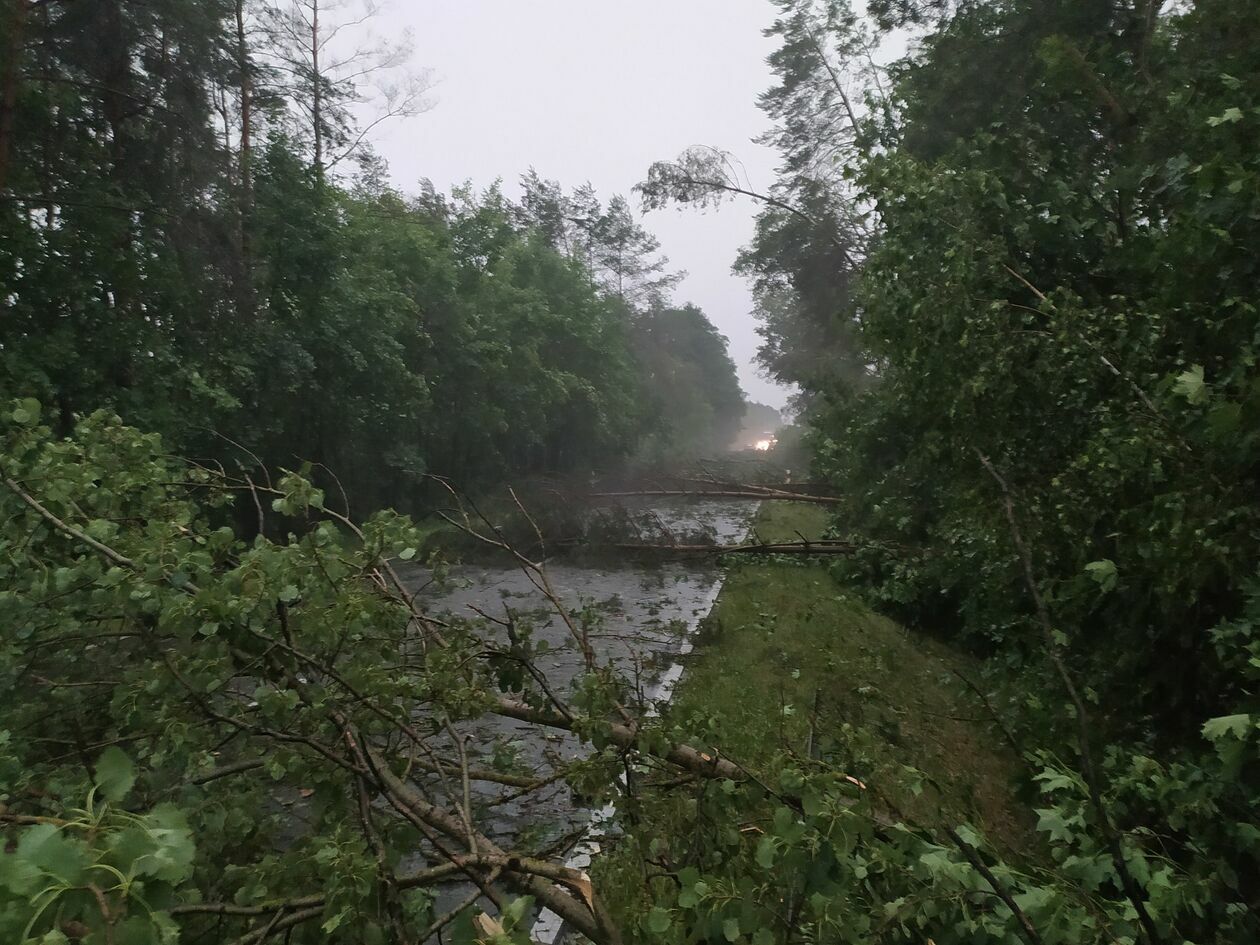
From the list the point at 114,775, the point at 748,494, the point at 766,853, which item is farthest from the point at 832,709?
the point at 748,494

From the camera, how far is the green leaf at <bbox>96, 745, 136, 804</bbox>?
3.41ft

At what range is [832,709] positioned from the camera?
213 inches

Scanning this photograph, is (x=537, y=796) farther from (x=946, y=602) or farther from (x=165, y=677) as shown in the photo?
(x=946, y=602)

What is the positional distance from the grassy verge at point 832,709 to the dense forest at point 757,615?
0.28ft

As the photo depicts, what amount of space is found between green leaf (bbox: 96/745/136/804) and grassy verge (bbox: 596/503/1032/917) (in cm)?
164

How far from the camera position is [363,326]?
45.7 ft

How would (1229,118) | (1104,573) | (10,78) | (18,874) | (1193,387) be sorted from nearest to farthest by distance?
(18,874) < (1193,387) < (1229,118) < (1104,573) < (10,78)

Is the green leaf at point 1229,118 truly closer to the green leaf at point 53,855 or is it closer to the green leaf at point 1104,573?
the green leaf at point 1104,573

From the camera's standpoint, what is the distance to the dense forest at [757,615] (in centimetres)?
194

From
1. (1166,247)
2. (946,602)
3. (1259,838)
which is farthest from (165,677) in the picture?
(946,602)

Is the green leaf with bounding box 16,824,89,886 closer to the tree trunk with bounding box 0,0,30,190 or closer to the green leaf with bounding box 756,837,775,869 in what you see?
the green leaf with bounding box 756,837,775,869

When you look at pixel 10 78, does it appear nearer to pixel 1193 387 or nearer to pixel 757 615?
pixel 757 615

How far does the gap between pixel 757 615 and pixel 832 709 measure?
129 inches

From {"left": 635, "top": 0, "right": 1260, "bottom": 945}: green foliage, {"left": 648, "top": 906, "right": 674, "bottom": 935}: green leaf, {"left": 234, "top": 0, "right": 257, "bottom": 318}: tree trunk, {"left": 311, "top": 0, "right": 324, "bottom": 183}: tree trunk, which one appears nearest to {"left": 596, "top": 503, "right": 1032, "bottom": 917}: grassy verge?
{"left": 635, "top": 0, "right": 1260, "bottom": 945}: green foliage
